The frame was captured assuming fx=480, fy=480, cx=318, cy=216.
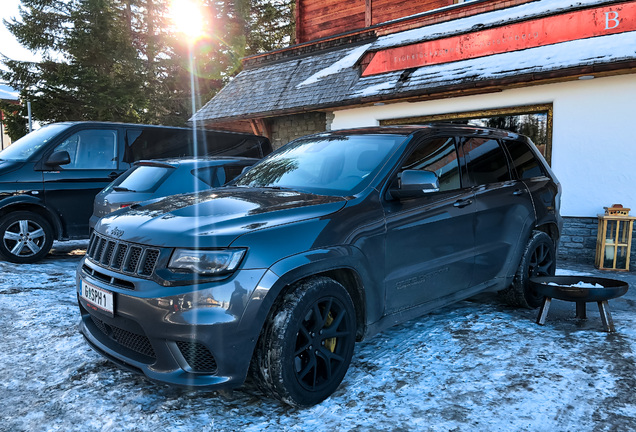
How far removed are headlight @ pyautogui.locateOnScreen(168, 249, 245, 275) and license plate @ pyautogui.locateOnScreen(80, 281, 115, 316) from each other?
0.48m

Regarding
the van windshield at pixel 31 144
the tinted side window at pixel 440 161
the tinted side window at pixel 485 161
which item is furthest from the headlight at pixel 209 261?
the van windshield at pixel 31 144

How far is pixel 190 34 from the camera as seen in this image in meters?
24.5

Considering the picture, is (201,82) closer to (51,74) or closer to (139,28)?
(139,28)

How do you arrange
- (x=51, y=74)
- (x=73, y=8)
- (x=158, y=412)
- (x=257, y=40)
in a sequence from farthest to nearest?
(x=257, y=40) → (x=73, y=8) → (x=51, y=74) → (x=158, y=412)

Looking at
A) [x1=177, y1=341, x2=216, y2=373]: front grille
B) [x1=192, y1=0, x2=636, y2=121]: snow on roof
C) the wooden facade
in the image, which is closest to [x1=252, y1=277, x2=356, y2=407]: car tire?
Result: [x1=177, y1=341, x2=216, y2=373]: front grille

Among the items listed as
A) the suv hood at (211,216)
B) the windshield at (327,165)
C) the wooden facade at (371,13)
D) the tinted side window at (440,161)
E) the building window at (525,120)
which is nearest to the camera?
the suv hood at (211,216)

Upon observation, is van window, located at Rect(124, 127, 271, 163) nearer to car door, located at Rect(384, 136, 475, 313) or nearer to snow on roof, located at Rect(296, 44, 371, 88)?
snow on roof, located at Rect(296, 44, 371, 88)

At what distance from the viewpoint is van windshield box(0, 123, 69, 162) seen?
273 inches

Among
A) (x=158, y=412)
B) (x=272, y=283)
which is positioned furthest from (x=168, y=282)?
(x=158, y=412)

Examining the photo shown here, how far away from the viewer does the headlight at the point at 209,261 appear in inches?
98.2

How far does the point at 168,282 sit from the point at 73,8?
81.8 ft

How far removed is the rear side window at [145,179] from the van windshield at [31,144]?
5.78 ft

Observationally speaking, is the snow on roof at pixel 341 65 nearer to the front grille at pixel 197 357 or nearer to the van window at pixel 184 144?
the van window at pixel 184 144

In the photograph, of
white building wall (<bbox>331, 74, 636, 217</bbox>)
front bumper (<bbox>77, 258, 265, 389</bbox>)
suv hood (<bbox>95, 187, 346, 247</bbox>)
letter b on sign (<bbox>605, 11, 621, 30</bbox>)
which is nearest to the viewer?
front bumper (<bbox>77, 258, 265, 389</bbox>)
